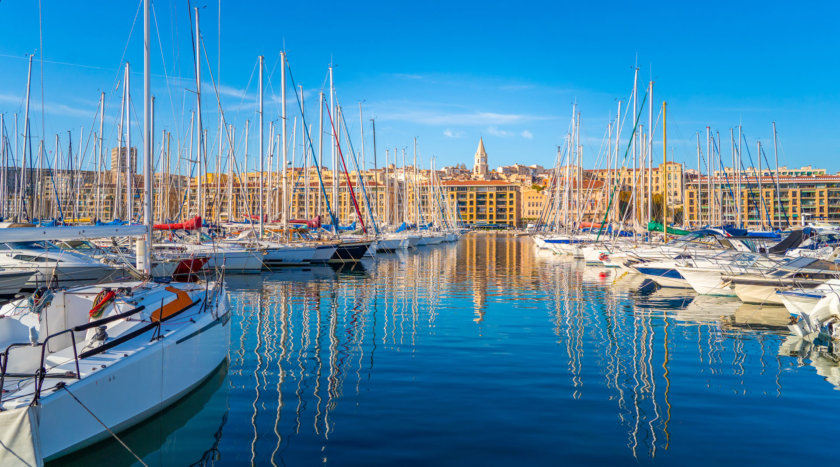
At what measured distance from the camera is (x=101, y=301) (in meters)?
9.26

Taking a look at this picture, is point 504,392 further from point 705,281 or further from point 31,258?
point 31,258

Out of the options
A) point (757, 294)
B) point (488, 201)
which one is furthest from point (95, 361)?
point (488, 201)

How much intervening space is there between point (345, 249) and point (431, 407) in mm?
27228

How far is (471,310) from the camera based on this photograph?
1884 cm

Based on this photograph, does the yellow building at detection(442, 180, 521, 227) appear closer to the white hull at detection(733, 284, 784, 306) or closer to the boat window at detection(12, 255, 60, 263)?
the boat window at detection(12, 255, 60, 263)

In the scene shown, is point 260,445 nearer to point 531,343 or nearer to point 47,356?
point 47,356

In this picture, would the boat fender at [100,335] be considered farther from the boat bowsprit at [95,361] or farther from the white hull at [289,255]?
the white hull at [289,255]

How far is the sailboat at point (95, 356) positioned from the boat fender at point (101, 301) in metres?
0.01

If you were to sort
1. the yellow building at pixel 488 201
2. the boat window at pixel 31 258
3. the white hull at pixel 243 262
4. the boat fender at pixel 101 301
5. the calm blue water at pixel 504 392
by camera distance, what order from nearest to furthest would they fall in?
the calm blue water at pixel 504 392 → the boat fender at pixel 101 301 → the boat window at pixel 31 258 → the white hull at pixel 243 262 → the yellow building at pixel 488 201

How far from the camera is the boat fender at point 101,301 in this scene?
29.6 ft

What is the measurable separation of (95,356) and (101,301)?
205cm

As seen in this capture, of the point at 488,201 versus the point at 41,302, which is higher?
the point at 488,201

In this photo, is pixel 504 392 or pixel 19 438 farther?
pixel 504 392

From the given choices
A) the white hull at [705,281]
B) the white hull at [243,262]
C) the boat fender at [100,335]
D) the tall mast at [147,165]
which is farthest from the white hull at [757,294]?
the white hull at [243,262]
